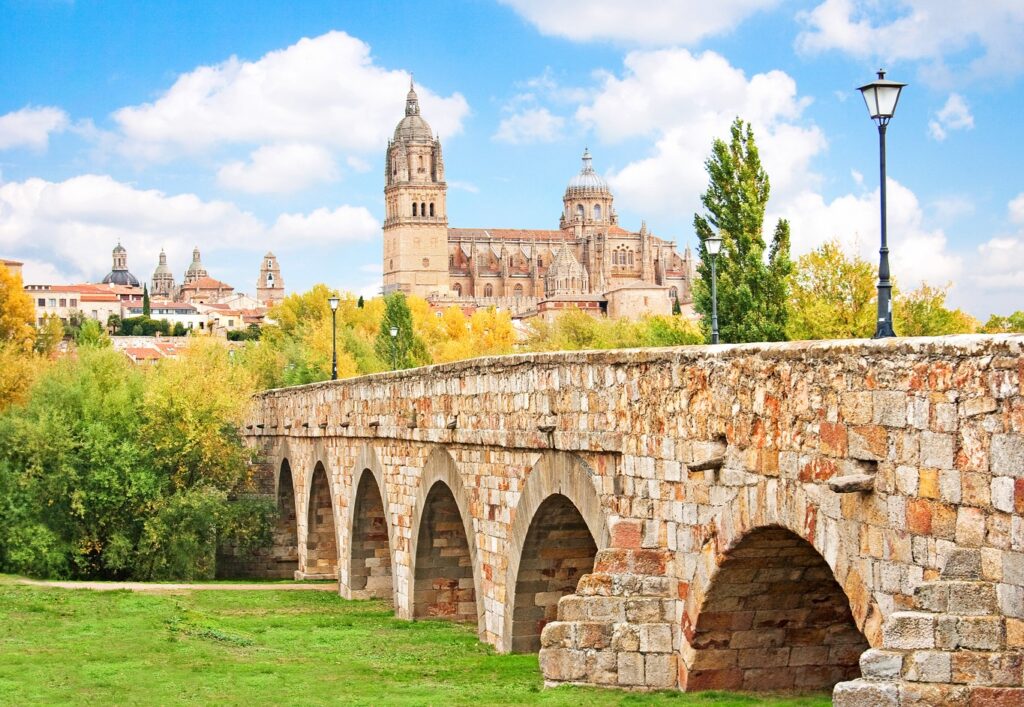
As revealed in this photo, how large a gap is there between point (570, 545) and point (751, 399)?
5.88 m

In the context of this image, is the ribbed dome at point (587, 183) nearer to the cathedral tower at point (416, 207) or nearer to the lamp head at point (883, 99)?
the cathedral tower at point (416, 207)

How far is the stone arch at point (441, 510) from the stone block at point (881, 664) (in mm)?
10456

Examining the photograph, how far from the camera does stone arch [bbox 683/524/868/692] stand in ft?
34.1

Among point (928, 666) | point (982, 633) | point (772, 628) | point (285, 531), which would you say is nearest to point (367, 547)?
point (285, 531)

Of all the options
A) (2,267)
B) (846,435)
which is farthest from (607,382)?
(2,267)

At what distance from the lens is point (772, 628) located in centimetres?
1090

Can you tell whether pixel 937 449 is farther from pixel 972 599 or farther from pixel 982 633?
pixel 982 633

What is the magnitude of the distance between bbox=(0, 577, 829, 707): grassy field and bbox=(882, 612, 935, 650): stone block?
3457 mm

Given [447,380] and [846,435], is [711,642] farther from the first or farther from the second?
[447,380]

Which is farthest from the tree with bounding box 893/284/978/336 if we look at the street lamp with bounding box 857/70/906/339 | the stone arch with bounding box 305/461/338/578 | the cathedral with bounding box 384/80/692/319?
the cathedral with bounding box 384/80/692/319

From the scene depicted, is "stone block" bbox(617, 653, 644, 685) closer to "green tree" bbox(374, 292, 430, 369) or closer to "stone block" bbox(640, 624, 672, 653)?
"stone block" bbox(640, 624, 672, 653)

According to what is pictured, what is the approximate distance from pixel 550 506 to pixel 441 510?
5.64 meters

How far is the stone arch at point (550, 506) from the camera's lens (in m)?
12.8

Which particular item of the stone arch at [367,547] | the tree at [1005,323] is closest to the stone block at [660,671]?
the stone arch at [367,547]
